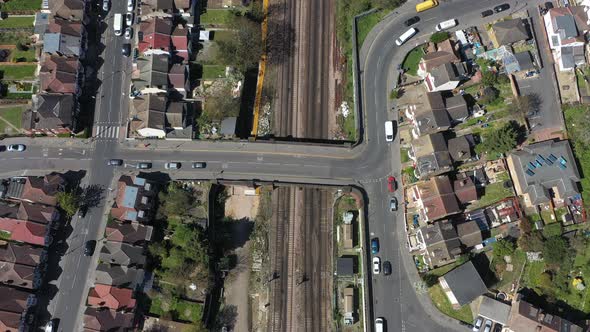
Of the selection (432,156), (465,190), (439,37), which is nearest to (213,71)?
(439,37)

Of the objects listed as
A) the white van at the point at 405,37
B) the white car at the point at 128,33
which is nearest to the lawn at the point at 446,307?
the white van at the point at 405,37

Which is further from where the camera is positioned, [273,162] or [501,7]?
[501,7]

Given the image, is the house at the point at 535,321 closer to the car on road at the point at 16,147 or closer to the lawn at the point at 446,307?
the lawn at the point at 446,307

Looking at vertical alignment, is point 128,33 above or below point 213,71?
above

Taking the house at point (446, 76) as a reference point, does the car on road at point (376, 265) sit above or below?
below

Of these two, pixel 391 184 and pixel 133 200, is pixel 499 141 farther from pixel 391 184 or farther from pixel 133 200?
pixel 133 200

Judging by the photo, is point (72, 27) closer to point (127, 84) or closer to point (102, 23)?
point (102, 23)
